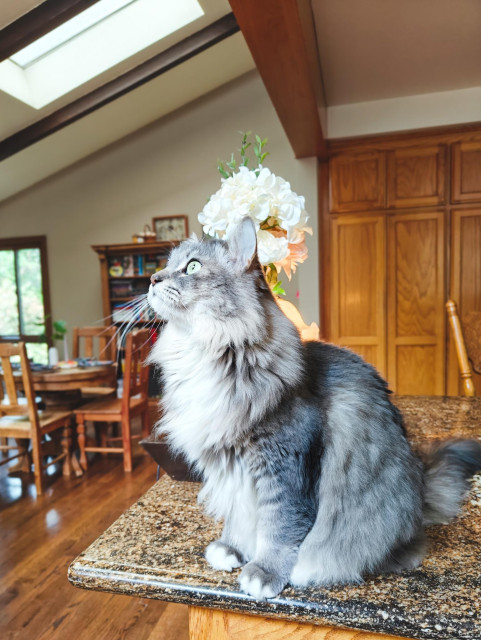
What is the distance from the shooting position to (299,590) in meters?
0.60

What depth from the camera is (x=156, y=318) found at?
2.36 feet

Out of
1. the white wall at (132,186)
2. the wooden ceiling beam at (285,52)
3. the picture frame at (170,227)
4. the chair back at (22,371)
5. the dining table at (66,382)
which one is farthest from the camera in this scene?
the picture frame at (170,227)

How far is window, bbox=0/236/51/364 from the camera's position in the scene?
5734 millimetres

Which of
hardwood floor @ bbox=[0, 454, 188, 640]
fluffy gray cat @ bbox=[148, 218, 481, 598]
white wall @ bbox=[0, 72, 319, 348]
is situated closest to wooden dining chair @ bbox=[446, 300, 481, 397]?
fluffy gray cat @ bbox=[148, 218, 481, 598]

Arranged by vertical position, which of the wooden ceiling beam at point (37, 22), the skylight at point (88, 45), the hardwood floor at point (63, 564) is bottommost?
the hardwood floor at point (63, 564)

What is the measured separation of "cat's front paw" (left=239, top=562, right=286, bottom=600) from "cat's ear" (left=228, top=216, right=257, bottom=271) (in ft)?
1.46

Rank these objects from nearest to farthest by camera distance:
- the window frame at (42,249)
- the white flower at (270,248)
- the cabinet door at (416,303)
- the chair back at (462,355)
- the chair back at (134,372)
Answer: the white flower at (270,248)
the chair back at (462,355)
the chair back at (134,372)
the cabinet door at (416,303)
the window frame at (42,249)

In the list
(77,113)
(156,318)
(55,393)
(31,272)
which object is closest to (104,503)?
(55,393)

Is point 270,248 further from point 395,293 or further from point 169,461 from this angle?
point 395,293

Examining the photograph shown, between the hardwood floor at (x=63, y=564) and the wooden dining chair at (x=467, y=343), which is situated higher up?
the wooden dining chair at (x=467, y=343)

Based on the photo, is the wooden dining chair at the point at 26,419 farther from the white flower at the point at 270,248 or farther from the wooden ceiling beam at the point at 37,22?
the white flower at the point at 270,248

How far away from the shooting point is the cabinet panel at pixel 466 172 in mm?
3816

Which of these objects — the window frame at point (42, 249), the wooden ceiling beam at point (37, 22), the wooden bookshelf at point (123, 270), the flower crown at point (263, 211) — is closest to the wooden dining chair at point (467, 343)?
the flower crown at point (263, 211)

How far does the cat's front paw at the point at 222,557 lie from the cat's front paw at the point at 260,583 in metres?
0.05
